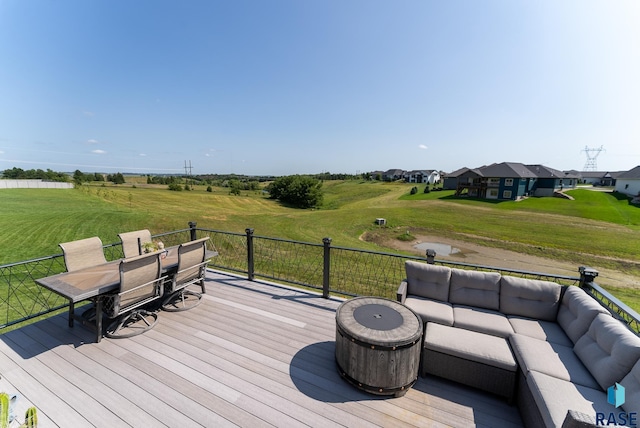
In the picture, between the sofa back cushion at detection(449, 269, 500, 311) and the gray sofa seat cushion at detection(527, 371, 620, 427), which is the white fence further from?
the gray sofa seat cushion at detection(527, 371, 620, 427)

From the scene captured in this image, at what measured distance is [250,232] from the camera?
4.84 metres

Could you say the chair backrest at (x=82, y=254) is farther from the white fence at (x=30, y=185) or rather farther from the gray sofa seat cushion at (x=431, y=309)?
the white fence at (x=30, y=185)

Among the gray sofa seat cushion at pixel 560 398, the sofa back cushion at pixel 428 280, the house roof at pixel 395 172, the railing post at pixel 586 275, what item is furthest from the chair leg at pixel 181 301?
the house roof at pixel 395 172

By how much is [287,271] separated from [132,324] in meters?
5.86

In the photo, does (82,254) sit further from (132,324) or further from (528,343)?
(528,343)

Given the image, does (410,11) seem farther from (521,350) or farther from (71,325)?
(71,325)

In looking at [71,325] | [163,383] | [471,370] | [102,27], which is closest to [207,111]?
[102,27]

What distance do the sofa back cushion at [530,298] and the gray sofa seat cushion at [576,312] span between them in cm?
9

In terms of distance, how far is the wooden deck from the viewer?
211 centimetres

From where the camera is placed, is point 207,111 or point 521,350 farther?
point 207,111

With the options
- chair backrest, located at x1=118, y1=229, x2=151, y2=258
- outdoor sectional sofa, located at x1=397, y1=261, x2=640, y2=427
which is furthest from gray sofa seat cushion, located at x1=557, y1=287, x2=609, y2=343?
chair backrest, located at x1=118, y1=229, x2=151, y2=258

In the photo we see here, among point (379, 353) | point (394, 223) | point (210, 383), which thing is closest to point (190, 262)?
point (210, 383)

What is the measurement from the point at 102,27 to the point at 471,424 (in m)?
13.3

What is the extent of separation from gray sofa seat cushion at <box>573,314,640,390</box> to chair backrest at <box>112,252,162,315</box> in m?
4.53
